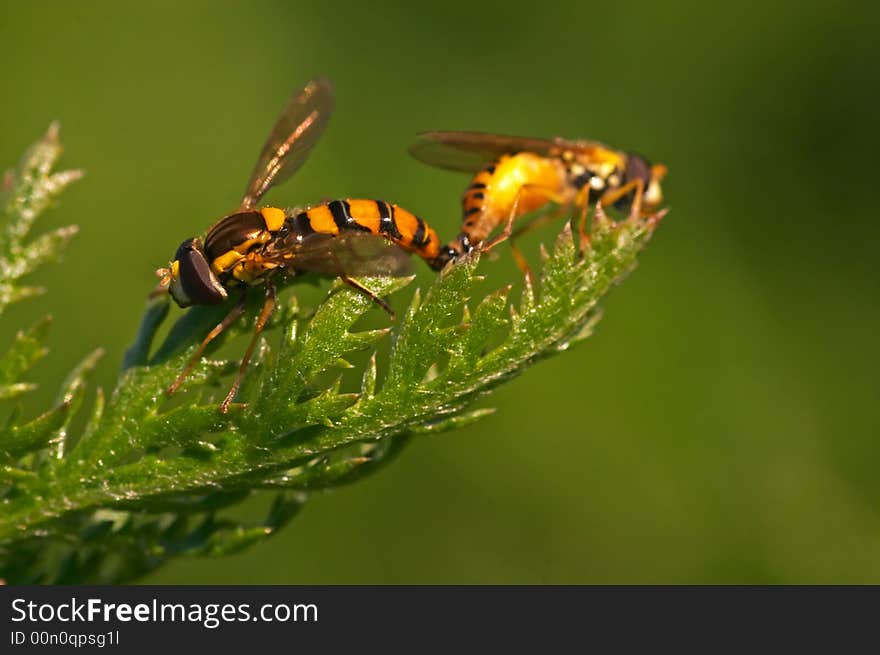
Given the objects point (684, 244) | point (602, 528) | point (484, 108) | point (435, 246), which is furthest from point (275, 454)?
point (484, 108)

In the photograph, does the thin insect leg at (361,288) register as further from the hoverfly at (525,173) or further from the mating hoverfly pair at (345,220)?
the hoverfly at (525,173)

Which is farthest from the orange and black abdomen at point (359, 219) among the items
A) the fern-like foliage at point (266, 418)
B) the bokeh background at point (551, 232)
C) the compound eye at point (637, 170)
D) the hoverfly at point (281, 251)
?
the bokeh background at point (551, 232)

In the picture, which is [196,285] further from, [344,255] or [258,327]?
[344,255]

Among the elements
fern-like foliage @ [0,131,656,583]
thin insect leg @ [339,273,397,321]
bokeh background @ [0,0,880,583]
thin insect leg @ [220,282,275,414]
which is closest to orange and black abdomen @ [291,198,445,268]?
thin insect leg @ [220,282,275,414]

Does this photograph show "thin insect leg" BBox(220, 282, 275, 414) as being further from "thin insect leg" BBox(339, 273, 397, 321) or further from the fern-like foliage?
"thin insect leg" BBox(339, 273, 397, 321)

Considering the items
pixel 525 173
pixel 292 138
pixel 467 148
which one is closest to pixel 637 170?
pixel 525 173
